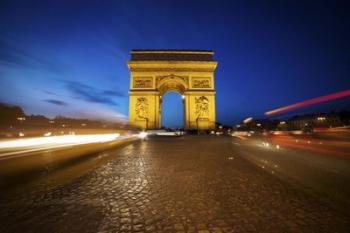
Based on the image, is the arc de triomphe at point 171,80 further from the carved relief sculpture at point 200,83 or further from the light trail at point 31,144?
the light trail at point 31,144

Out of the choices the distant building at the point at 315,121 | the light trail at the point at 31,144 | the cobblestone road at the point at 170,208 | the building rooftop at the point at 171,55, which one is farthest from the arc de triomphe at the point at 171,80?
the distant building at the point at 315,121

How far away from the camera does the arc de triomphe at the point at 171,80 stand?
3222cm

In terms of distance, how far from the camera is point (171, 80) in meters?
33.3

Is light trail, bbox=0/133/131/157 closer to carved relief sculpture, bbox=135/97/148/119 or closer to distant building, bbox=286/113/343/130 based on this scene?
carved relief sculpture, bbox=135/97/148/119

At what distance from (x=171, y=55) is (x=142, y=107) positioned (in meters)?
7.79

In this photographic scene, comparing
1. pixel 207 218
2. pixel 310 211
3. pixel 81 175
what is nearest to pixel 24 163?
pixel 81 175

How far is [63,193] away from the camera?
438 centimetres

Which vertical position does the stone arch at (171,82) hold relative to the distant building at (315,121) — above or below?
above

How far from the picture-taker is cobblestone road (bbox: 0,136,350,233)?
2.92 m

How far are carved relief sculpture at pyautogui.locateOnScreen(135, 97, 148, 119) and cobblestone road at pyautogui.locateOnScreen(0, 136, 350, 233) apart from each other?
2674cm

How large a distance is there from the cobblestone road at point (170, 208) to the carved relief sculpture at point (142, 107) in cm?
2674

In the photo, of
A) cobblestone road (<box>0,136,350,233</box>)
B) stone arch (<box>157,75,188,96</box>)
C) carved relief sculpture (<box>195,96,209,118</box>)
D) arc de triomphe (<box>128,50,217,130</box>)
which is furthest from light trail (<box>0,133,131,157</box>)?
carved relief sculpture (<box>195,96,209,118</box>)

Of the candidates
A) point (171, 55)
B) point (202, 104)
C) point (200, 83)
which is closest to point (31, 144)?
point (202, 104)

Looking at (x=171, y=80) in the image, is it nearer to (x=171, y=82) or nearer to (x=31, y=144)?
(x=171, y=82)
